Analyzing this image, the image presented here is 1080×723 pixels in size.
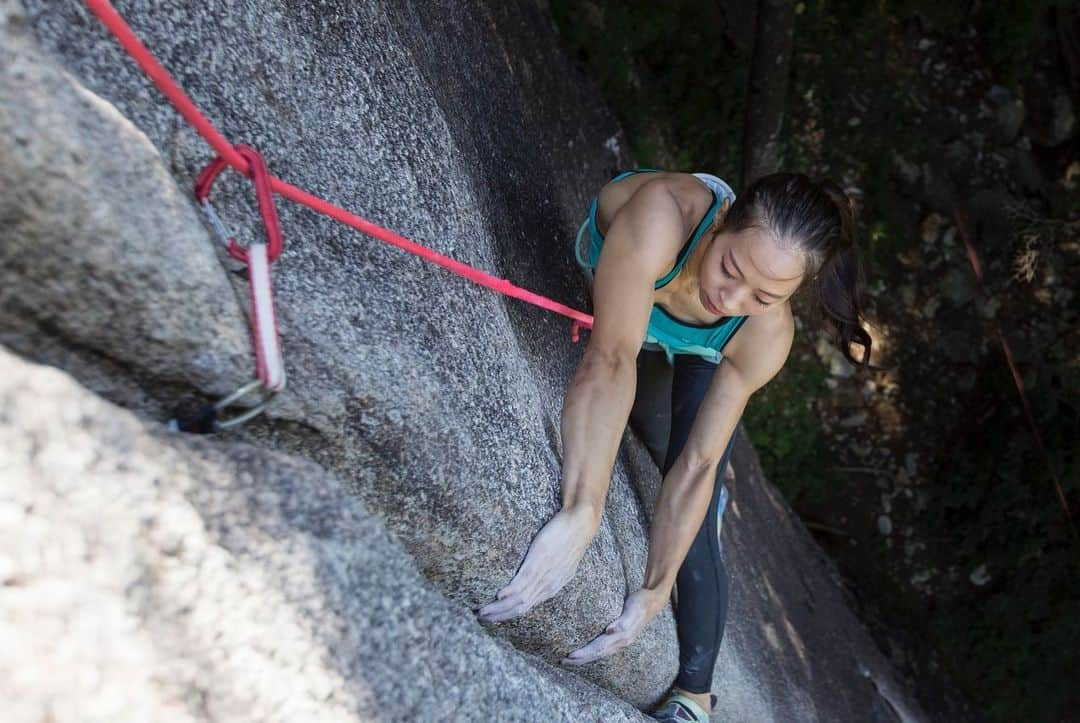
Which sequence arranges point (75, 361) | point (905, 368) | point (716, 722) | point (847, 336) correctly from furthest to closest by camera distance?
point (905, 368)
point (716, 722)
point (847, 336)
point (75, 361)

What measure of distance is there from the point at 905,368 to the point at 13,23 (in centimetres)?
549

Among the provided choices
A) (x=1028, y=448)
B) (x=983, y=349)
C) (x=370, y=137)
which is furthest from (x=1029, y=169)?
(x=370, y=137)

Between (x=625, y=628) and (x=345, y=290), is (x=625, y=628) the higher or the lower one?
the lower one

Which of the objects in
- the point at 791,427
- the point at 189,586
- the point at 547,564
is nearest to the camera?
the point at 189,586

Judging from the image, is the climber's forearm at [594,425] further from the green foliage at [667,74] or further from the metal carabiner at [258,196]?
the green foliage at [667,74]

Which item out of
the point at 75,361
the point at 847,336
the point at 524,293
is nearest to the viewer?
the point at 75,361

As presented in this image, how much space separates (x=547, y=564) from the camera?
1.76 meters

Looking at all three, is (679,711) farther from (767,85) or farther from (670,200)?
(767,85)

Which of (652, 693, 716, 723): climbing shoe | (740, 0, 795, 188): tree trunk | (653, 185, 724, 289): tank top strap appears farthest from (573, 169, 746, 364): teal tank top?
(740, 0, 795, 188): tree trunk

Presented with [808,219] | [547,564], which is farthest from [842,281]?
[547,564]

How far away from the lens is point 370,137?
5.46 ft

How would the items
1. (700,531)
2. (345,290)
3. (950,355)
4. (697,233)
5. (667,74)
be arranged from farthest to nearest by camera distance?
(950,355), (667,74), (700,531), (697,233), (345,290)

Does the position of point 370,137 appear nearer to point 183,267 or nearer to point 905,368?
point 183,267

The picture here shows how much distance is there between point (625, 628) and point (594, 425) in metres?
0.52
